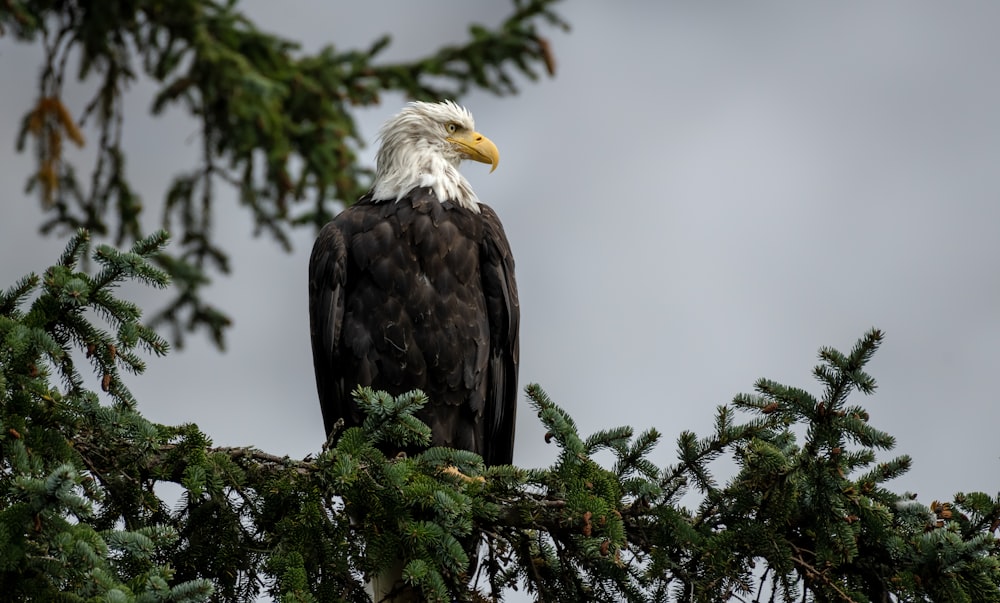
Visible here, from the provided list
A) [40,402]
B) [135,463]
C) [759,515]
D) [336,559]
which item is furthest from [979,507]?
[40,402]

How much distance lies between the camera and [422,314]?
5.01 metres

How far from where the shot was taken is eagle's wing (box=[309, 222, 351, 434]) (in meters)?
5.06

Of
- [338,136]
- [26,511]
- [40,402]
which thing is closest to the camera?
[26,511]

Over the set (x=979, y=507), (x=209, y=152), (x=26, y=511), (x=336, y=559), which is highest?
(x=209, y=152)

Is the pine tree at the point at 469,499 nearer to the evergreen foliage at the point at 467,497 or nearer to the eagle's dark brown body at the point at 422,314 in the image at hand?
the evergreen foliage at the point at 467,497

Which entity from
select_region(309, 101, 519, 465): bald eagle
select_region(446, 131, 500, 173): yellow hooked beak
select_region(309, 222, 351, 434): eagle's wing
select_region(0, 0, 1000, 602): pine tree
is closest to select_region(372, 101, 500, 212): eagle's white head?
select_region(446, 131, 500, 173): yellow hooked beak

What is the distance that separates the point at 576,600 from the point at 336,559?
71 cm

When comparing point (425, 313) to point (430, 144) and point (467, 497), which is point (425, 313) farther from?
point (467, 497)

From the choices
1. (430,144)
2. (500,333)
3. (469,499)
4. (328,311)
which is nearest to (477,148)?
(430,144)

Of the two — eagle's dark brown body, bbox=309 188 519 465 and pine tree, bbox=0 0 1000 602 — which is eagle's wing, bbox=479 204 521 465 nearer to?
eagle's dark brown body, bbox=309 188 519 465

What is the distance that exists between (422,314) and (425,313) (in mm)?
14

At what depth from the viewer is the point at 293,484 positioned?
315 cm

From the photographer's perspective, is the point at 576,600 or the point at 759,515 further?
the point at 576,600

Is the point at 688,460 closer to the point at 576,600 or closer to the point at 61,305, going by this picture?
the point at 576,600
